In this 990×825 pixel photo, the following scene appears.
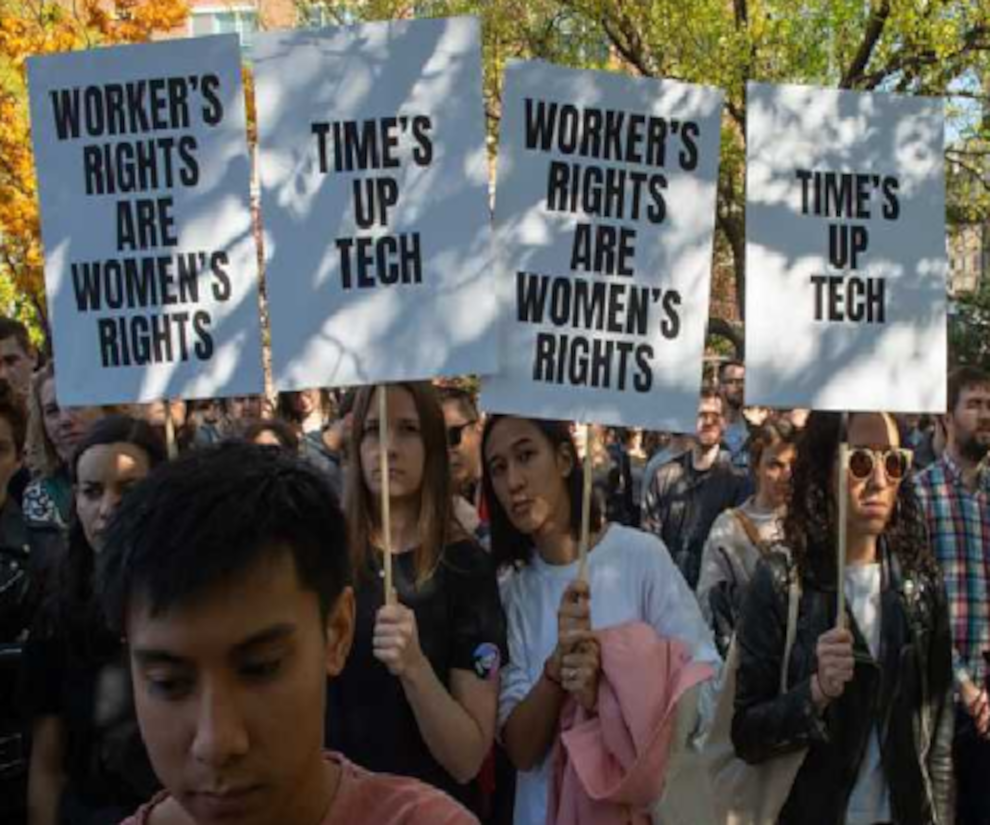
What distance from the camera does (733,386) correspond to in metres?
10.5

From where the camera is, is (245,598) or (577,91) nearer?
(245,598)

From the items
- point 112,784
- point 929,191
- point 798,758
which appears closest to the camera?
point 112,784

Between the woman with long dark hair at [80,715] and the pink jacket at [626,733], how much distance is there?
1.07 metres

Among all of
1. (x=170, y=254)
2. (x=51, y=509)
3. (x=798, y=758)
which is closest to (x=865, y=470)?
(x=798, y=758)

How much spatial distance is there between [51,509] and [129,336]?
1135 mm

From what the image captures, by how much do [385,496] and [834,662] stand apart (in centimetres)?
126

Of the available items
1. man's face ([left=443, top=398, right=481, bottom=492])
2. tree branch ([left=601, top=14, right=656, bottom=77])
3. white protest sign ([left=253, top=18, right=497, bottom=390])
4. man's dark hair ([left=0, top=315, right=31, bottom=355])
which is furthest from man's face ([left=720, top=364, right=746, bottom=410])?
tree branch ([left=601, top=14, right=656, bottom=77])

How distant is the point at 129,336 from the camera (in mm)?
4004

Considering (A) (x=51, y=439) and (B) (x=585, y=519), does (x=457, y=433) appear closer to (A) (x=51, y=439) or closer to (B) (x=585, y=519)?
(A) (x=51, y=439)

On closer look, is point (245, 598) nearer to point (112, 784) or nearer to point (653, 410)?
point (112, 784)

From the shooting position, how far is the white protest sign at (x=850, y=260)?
13.4 feet

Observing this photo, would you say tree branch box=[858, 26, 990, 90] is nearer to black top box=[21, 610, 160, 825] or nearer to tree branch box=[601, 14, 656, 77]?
tree branch box=[601, 14, 656, 77]

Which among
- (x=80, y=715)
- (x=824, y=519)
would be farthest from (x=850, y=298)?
(x=80, y=715)

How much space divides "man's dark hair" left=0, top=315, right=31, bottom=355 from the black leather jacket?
363 cm
